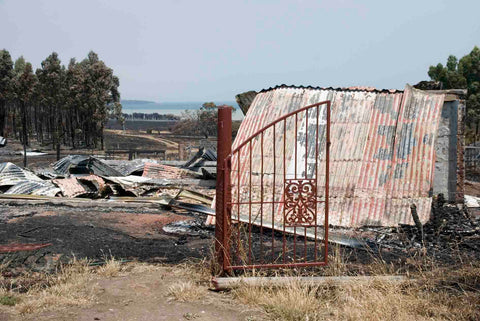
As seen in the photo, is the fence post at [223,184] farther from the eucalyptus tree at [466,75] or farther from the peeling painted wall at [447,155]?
the eucalyptus tree at [466,75]

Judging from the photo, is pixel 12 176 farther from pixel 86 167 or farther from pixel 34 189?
pixel 86 167

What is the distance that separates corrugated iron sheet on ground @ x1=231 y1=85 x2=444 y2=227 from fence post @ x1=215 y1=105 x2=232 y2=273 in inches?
142

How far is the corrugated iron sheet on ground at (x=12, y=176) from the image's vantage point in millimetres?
15236

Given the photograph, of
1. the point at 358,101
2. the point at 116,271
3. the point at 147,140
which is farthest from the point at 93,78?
the point at 116,271

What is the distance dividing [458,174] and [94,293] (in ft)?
30.1

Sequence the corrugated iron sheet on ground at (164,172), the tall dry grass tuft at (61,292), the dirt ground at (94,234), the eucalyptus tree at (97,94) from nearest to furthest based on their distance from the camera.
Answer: the tall dry grass tuft at (61,292) → the dirt ground at (94,234) → the corrugated iron sheet on ground at (164,172) → the eucalyptus tree at (97,94)

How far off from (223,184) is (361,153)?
Answer: 5517mm

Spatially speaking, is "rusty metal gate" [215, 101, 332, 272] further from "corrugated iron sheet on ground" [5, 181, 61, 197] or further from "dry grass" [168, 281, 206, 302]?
"corrugated iron sheet on ground" [5, 181, 61, 197]

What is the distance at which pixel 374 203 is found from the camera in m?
10.8

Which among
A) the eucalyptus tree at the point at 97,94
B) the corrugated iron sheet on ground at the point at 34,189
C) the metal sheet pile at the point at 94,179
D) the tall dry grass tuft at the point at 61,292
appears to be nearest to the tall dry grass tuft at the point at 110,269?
the tall dry grass tuft at the point at 61,292

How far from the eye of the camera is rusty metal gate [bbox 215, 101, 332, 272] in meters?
6.47

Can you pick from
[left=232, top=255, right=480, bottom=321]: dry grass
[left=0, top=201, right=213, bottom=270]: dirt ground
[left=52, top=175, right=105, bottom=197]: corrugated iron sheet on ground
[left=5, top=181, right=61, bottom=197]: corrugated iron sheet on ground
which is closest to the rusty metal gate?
[left=232, top=255, right=480, bottom=321]: dry grass

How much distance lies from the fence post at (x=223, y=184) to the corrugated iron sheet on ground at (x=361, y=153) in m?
3.61

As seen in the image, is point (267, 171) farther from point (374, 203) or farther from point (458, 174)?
point (458, 174)
